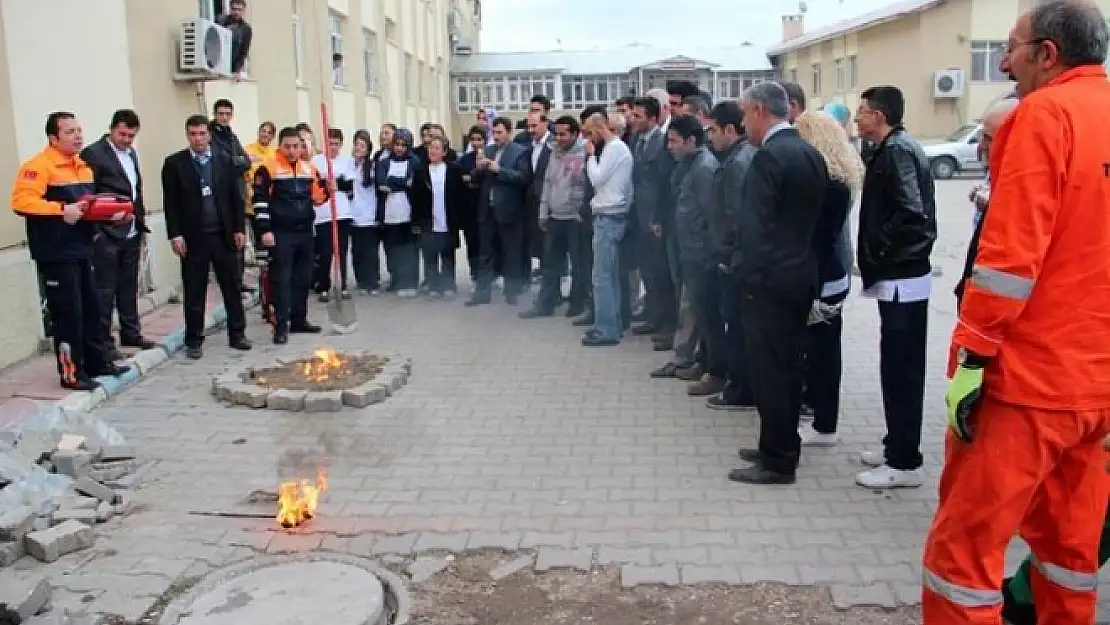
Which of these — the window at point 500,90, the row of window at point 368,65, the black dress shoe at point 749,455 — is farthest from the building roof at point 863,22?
the black dress shoe at point 749,455

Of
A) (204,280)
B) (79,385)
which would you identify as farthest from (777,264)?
(204,280)

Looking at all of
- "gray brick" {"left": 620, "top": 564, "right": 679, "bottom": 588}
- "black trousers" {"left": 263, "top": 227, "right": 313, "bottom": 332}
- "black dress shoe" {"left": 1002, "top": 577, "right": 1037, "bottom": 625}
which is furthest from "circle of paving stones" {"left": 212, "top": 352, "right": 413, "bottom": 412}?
"black dress shoe" {"left": 1002, "top": 577, "right": 1037, "bottom": 625}

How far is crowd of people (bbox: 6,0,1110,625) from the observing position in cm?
293

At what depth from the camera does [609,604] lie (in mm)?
3957

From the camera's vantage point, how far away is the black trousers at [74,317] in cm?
680

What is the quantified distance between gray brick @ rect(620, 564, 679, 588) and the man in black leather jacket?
4.97 ft

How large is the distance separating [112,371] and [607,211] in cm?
420

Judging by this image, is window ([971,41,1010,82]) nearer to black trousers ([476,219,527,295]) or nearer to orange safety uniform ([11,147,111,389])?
black trousers ([476,219,527,295])

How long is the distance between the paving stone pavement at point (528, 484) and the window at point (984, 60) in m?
30.7

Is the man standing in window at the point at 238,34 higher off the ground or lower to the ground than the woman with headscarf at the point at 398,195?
higher

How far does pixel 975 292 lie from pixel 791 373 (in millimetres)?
2292

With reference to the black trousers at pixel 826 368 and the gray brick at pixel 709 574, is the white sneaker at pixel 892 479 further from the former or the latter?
the gray brick at pixel 709 574

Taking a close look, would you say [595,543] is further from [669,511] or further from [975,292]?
[975,292]

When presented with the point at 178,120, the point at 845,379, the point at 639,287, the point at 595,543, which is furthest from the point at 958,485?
the point at 178,120
